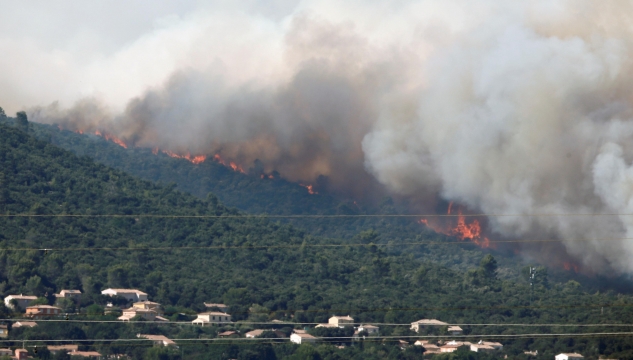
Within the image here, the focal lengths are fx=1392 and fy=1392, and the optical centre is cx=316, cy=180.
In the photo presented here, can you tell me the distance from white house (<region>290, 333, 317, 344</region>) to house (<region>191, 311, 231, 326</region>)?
469 cm

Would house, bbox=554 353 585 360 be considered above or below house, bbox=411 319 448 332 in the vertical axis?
below

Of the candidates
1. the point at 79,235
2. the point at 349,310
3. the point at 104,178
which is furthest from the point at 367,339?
the point at 104,178

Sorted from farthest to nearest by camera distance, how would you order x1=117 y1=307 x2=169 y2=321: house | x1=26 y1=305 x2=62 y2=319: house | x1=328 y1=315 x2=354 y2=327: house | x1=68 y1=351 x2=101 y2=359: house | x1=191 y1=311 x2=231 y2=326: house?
x1=328 y1=315 x2=354 y2=327: house < x1=191 y1=311 x2=231 y2=326: house < x1=117 y1=307 x2=169 y2=321: house < x1=26 y1=305 x2=62 y2=319: house < x1=68 y1=351 x2=101 y2=359: house

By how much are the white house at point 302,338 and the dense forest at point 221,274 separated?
40.4 inches

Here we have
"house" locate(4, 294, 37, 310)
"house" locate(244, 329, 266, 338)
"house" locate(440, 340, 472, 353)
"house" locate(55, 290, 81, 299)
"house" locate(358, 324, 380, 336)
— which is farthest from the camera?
"house" locate(358, 324, 380, 336)

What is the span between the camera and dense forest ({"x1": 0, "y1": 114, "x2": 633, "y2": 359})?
289 ft

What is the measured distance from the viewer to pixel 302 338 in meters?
90.8

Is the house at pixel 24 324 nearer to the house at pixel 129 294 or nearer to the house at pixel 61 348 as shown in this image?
the house at pixel 61 348

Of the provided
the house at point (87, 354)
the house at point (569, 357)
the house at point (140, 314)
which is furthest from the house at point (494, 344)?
the house at point (87, 354)

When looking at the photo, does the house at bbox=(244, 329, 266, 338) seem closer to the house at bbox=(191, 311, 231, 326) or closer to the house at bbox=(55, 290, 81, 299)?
the house at bbox=(191, 311, 231, 326)

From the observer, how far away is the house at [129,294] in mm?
93812

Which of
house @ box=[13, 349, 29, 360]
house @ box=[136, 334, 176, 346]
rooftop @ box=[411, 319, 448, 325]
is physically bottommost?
house @ box=[13, 349, 29, 360]

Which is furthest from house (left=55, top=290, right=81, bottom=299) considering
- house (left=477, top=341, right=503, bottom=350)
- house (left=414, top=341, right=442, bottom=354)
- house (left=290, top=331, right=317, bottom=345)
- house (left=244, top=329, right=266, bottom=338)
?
house (left=477, top=341, right=503, bottom=350)

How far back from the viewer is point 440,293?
10681 centimetres
